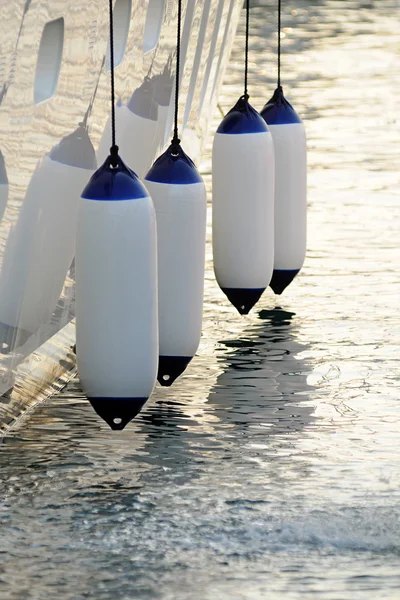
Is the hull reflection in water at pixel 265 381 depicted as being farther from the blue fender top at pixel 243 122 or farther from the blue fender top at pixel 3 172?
the blue fender top at pixel 3 172

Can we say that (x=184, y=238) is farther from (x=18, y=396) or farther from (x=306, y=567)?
(x=306, y=567)

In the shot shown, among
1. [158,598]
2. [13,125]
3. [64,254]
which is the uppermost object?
[13,125]

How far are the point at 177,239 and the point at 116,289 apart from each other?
72 centimetres

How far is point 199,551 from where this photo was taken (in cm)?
437

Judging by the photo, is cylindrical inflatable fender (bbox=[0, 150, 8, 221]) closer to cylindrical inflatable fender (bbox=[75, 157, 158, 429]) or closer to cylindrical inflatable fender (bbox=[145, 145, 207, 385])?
cylindrical inflatable fender (bbox=[75, 157, 158, 429])

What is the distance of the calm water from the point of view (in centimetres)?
422

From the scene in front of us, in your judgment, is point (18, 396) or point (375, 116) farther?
point (375, 116)

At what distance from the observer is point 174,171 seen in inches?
215

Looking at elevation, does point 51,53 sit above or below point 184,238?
above

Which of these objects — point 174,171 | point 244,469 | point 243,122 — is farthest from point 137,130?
point 244,469

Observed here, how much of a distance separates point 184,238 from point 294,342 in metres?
1.47

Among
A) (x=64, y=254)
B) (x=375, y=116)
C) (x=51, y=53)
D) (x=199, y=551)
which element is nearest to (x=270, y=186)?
(x=64, y=254)

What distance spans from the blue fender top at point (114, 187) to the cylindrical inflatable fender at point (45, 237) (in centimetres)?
22

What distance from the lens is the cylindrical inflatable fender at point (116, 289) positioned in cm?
476
